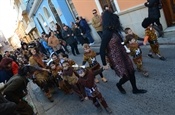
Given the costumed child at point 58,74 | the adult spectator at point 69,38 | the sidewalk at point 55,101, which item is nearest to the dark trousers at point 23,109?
the sidewalk at point 55,101

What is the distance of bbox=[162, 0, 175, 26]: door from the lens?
8.92 metres

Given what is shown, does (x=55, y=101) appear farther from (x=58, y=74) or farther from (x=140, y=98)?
(x=140, y=98)

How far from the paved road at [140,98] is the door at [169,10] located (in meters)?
1.60

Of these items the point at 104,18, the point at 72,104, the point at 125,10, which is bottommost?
the point at 72,104

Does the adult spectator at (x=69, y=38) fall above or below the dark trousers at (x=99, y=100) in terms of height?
above

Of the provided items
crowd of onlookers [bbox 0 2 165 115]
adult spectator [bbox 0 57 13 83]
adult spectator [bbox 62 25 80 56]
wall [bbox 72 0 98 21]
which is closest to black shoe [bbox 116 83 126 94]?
crowd of onlookers [bbox 0 2 165 115]

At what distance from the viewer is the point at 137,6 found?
10031 millimetres

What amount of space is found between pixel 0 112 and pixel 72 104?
336 cm

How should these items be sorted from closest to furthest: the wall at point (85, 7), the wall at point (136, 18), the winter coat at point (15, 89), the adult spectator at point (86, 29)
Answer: the winter coat at point (15, 89) < the wall at point (136, 18) < the wall at point (85, 7) < the adult spectator at point (86, 29)

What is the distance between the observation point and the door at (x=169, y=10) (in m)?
8.92

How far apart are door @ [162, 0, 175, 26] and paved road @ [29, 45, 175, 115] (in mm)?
1597

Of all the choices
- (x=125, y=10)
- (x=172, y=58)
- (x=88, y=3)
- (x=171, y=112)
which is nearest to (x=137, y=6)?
(x=125, y=10)

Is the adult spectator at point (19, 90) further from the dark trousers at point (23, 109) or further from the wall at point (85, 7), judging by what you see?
the wall at point (85, 7)

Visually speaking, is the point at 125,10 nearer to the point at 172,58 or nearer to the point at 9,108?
the point at 172,58
